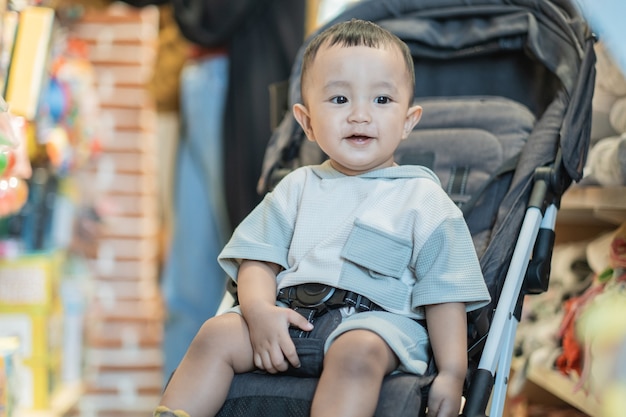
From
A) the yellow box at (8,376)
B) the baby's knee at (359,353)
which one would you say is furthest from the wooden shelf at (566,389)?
the yellow box at (8,376)

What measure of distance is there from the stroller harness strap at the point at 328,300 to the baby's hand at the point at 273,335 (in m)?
0.03

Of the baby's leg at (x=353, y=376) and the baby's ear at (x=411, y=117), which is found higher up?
the baby's ear at (x=411, y=117)

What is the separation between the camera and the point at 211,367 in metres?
1.22

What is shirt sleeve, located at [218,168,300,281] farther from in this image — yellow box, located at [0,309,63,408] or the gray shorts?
yellow box, located at [0,309,63,408]

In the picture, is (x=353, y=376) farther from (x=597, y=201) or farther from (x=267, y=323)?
(x=597, y=201)

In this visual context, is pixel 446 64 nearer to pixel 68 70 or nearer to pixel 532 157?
pixel 532 157

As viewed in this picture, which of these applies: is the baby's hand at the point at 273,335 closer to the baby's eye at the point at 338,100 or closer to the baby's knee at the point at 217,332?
the baby's knee at the point at 217,332

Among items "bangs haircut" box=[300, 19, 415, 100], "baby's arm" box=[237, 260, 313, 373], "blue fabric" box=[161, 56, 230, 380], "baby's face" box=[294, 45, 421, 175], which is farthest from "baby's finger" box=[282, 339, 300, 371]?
"blue fabric" box=[161, 56, 230, 380]

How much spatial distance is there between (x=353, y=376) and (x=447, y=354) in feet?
0.54

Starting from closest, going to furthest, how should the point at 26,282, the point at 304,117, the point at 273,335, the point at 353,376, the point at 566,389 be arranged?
the point at 353,376
the point at 273,335
the point at 304,117
the point at 566,389
the point at 26,282

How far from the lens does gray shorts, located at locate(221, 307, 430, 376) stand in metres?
1.19

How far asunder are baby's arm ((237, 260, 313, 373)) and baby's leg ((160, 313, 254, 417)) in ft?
0.07

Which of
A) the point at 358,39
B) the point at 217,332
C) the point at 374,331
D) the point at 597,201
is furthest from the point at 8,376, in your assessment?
the point at 597,201

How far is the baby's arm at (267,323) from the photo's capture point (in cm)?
122
